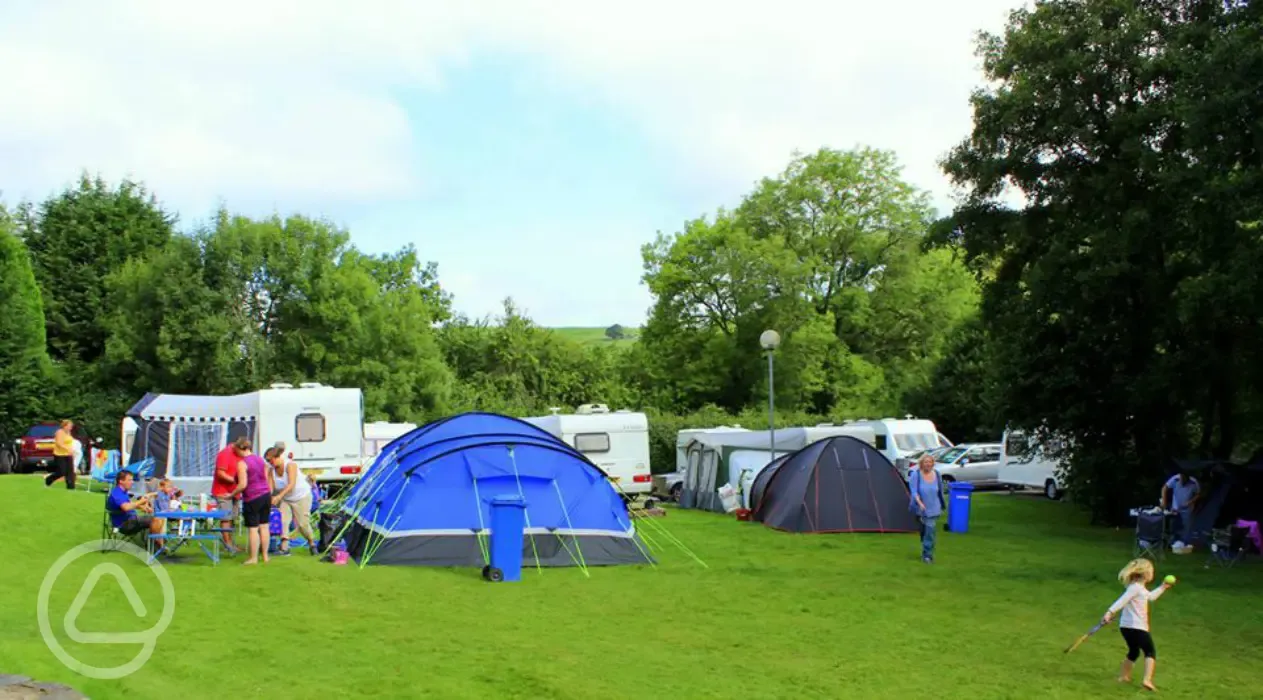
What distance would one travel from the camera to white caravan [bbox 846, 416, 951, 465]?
34781 mm

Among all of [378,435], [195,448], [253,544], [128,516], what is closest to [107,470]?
[195,448]

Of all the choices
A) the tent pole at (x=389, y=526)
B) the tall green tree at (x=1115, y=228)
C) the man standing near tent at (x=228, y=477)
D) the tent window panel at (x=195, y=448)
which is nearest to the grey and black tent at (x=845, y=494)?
the tall green tree at (x=1115, y=228)

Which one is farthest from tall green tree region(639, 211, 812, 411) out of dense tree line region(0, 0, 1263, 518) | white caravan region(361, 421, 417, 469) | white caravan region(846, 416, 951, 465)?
white caravan region(361, 421, 417, 469)

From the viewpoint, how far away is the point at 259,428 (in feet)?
81.6

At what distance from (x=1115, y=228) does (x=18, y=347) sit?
121ft

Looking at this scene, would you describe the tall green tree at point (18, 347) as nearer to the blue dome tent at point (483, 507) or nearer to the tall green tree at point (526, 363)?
the tall green tree at point (526, 363)

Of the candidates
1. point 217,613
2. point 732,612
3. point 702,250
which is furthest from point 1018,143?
point 702,250

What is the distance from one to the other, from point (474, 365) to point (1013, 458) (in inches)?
1277

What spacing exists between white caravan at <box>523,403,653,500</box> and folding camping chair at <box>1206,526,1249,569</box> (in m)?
13.4

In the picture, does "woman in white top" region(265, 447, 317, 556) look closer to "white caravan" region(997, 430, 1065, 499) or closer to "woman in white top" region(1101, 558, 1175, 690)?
"woman in white top" region(1101, 558, 1175, 690)

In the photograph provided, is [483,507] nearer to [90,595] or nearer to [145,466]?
[90,595]

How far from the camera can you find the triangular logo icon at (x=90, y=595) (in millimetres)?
9297

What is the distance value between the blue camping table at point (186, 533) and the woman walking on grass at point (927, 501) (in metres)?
9.47

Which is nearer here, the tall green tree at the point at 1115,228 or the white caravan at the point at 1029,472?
the tall green tree at the point at 1115,228
